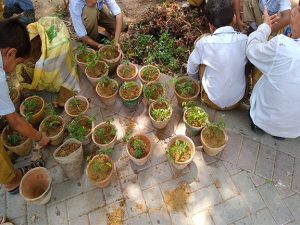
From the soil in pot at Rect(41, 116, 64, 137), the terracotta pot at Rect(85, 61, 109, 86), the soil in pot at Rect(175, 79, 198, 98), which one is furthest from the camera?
the terracotta pot at Rect(85, 61, 109, 86)

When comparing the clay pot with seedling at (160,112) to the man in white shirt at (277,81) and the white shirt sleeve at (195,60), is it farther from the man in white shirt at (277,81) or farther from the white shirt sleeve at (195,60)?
the man in white shirt at (277,81)

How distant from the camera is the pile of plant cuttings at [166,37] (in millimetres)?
4621

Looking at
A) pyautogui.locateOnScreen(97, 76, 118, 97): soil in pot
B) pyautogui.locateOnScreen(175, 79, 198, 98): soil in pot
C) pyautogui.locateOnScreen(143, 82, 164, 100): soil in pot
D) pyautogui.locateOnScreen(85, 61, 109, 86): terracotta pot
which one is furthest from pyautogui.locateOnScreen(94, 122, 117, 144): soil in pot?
pyautogui.locateOnScreen(175, 79, 198, 98): soil in pot

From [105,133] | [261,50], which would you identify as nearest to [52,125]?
[105,133]

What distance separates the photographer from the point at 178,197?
3.34 metres

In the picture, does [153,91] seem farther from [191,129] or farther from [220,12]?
[220,12]

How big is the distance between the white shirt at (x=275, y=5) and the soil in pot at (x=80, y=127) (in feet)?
9.42

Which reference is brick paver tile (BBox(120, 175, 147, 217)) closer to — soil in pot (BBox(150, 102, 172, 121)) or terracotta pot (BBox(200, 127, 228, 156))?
soil in pot (BBox(150, 102, 172, 121))

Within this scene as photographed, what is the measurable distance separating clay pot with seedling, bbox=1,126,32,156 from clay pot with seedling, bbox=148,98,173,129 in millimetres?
1547

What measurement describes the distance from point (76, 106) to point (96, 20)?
59.1 inches

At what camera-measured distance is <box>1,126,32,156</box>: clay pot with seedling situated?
3547 mm

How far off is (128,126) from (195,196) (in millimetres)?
1251

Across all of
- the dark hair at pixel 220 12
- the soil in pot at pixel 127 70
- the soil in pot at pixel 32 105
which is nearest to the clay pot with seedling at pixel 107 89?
the soil in pot at pixel 127 70

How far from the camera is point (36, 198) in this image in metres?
3.09
